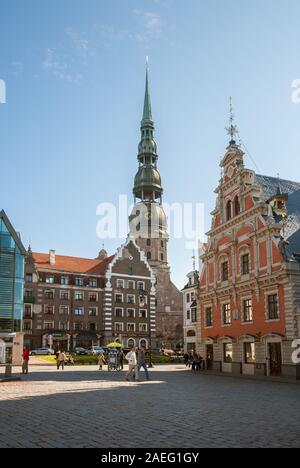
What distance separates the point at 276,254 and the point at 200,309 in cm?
1141

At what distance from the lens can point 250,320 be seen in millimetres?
Answer: 32281

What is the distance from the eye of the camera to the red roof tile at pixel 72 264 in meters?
69.3

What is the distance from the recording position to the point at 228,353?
34906mm

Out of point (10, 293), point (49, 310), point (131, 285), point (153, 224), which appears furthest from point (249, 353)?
point (153, 224)

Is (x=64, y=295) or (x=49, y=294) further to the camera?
(x=64, y=295)

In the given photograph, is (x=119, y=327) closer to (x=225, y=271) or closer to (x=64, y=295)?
(x=64, y=295)

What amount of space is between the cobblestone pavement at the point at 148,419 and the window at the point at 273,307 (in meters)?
10.9

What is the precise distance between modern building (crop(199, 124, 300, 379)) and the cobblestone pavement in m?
10.5

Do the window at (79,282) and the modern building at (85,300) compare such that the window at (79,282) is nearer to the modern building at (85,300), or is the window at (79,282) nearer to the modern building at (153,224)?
the modern building at (85,300)

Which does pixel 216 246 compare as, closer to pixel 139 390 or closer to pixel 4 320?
pixel 139 390

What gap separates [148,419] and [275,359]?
19429 millimetres

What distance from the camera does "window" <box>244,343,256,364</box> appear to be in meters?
31.5

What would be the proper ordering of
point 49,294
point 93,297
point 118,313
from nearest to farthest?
point 49,294 < point 93,297 < point 118,313
